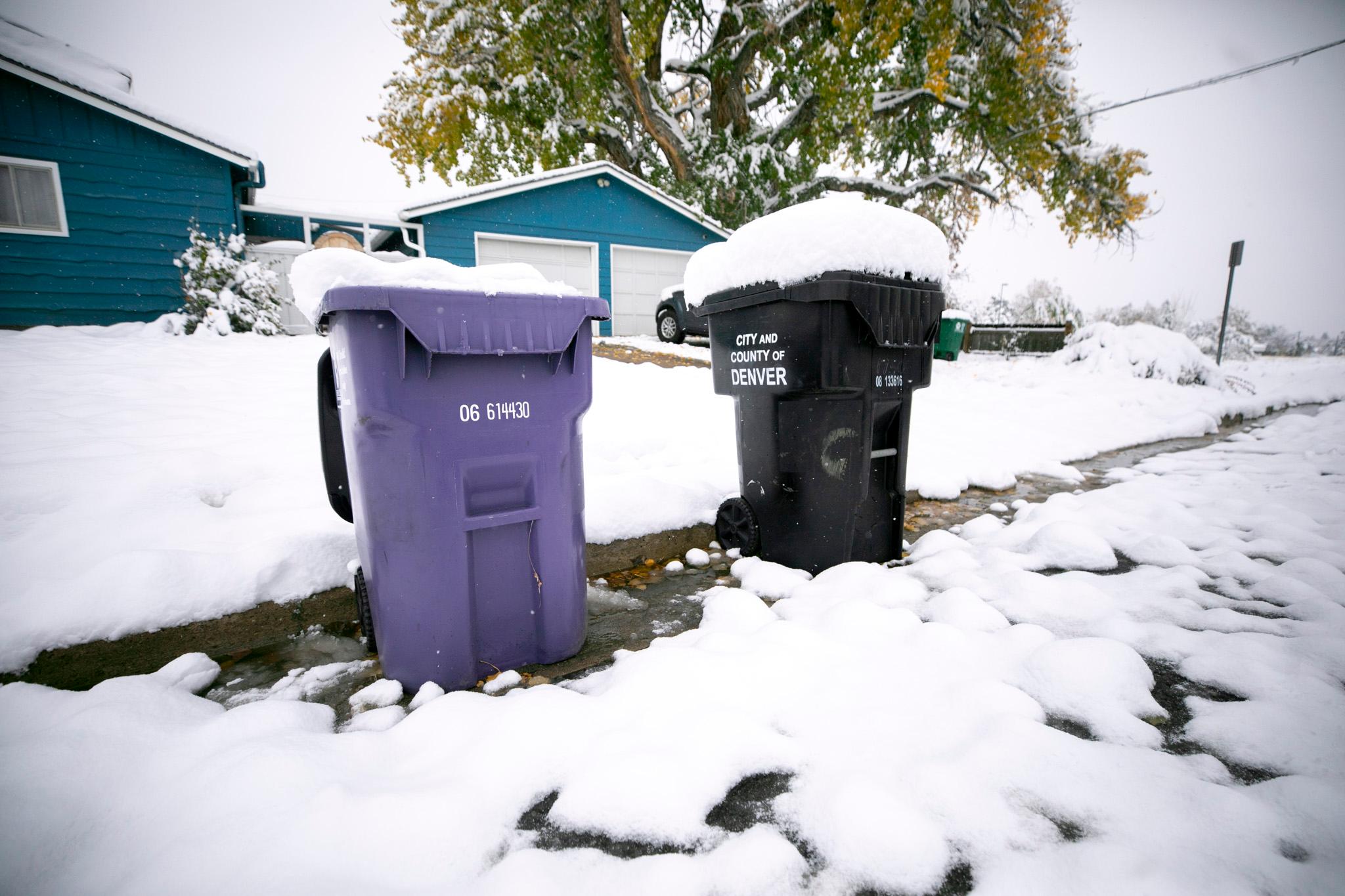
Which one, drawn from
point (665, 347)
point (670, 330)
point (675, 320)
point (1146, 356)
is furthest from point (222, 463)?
point (1146, 356)

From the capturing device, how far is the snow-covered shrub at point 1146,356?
996cm

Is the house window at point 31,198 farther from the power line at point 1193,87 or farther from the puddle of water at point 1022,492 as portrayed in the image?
the power line at point 1193,87

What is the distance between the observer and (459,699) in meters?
1.49

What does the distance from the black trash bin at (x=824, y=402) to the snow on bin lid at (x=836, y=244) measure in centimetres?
4

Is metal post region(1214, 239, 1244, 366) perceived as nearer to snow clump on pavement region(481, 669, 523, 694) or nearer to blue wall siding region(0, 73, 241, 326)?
snow clump on pavement region(481, 669, 523, 694)

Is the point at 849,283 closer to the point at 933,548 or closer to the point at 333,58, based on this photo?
the point at 933,548

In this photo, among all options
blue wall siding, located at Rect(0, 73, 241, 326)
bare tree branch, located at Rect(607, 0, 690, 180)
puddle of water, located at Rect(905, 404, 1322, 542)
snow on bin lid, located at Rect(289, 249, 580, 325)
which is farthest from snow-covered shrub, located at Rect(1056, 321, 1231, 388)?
blue wall siding, located at Rect(0, 73, 241, 326)

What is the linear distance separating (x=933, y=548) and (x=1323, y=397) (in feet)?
42.4

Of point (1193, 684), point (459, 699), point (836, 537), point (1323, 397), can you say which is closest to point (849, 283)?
point (836, 537)

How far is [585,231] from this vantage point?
39.7 feet

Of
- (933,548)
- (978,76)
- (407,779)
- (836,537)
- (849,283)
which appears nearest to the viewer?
(407,779)

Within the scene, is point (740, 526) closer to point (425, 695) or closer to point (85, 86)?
point (425, 695)

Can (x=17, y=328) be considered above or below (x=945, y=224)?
below

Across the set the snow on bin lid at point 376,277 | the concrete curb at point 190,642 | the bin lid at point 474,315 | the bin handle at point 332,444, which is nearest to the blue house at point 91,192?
the bin handle at point 332,444
